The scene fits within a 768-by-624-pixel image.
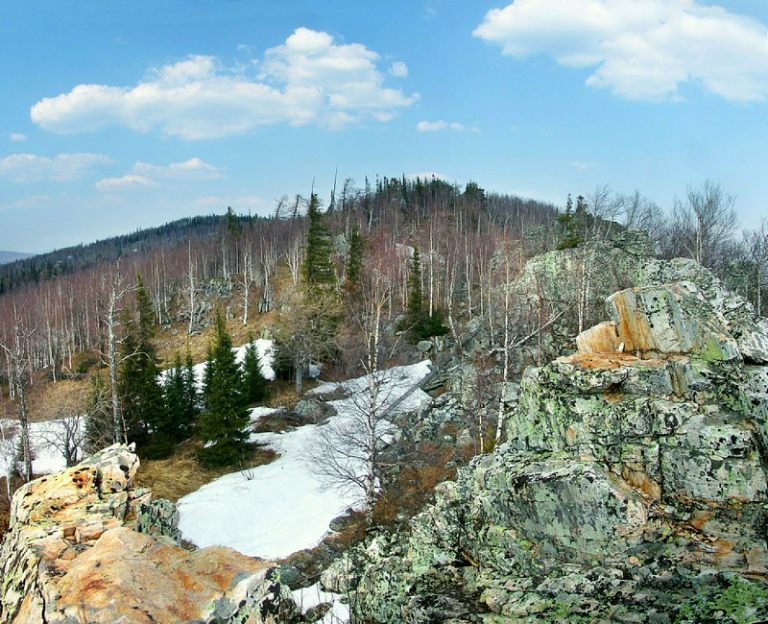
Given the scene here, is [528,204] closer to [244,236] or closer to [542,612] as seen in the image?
[244,236]

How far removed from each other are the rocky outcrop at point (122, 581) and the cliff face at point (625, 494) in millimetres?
3208

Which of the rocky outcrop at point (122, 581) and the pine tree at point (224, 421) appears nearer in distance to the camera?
the rocky outcrop at point (122, 581)

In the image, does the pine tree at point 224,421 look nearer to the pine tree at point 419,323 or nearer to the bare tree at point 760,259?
the pine tree at point 419,323

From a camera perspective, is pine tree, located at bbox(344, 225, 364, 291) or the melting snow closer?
the melting snow

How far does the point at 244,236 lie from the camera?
72688 mm

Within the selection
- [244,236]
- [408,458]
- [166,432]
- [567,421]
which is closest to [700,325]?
[567,421]

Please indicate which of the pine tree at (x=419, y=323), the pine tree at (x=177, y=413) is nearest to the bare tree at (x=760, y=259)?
the pine tree at (x=419, y=323)

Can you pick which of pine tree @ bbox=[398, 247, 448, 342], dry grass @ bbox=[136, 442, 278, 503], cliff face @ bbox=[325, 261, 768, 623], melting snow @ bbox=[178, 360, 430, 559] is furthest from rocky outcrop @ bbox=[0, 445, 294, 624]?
pine tree @ bbox=[398, 247, 448, 342]

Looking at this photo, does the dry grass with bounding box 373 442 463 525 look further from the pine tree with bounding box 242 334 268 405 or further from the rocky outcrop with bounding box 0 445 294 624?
Result: the pine tree with bounding box 242 334 268 405

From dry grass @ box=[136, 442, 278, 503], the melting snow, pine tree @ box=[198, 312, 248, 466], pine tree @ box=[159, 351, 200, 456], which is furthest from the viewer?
pine tree @ box=[159, 351, 200, 456]

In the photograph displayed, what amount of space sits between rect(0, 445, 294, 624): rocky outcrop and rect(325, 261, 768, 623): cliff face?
3208mm

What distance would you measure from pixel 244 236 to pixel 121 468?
69.4m

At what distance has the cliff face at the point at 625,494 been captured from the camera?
16.9 ft

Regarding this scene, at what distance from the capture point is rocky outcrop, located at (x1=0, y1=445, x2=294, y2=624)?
386cm
